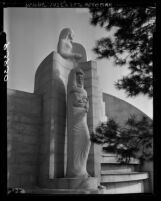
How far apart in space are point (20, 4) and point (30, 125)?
1.73 meters

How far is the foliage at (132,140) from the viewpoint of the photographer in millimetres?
2301

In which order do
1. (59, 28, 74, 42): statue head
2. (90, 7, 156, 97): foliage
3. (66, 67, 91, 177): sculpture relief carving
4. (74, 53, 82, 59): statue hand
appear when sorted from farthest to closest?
(74, 53, 82, 59): statue hand
(66, 67, 91, 177): sculpture relief carving
(59, 28, 74, 42): statue head
(90, 7, 156, 97): foliage

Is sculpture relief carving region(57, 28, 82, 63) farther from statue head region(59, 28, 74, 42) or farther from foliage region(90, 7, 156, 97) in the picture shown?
foliage region(90, 7, 156, 97)

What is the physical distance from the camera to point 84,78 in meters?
3.86

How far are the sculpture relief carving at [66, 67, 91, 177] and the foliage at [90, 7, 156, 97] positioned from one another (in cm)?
104

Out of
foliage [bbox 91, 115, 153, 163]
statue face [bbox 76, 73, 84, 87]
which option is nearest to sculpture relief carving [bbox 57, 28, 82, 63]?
statue face [bbox 76, 73, 84, 87]

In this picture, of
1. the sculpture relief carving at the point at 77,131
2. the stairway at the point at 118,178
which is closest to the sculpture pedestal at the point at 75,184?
the sculpture relief carving at the point at 77,131

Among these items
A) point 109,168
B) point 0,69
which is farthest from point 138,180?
point 0,69

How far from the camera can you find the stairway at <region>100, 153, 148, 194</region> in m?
3.58

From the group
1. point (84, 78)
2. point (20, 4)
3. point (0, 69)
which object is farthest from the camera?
point (84, 78)

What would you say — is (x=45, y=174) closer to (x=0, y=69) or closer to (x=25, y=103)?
(x=25, y=103)

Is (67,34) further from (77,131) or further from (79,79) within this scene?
(77,131)

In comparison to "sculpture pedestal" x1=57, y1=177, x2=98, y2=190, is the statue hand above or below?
above

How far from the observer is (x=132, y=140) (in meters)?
2.31
